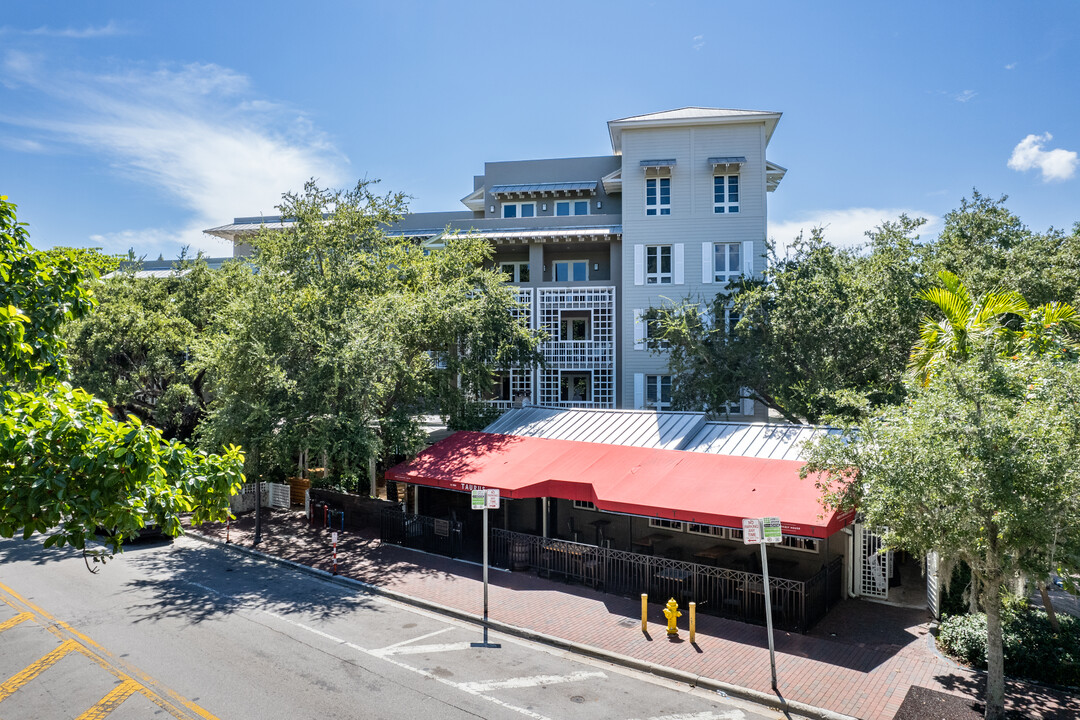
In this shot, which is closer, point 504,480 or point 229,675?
point 229,675

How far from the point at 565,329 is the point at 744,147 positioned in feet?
43.8

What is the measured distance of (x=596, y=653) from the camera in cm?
1254

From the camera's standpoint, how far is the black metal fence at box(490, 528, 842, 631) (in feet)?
45.4

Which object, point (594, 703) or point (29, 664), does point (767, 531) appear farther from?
point (29, 664)

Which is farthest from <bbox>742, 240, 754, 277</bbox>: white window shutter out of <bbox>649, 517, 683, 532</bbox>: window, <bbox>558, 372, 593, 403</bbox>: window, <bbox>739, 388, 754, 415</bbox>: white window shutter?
<bbox>649, 517, 683, 532</bbox>: window

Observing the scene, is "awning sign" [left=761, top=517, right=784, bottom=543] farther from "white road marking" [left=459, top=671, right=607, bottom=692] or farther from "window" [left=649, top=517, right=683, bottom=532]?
"window" [left=649, top=517, right=683, bottom=532]

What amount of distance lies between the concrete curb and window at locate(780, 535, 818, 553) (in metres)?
6.42

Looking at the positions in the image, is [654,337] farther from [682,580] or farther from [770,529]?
[770,529]

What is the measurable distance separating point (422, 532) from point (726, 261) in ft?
69.7

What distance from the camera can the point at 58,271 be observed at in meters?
8.84

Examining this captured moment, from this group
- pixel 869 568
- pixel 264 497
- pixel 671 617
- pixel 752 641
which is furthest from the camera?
pixel 264 497

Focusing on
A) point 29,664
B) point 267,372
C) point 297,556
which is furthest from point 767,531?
point 267,372

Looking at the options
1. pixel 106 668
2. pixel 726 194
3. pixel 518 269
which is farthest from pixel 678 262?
pixel 106 668

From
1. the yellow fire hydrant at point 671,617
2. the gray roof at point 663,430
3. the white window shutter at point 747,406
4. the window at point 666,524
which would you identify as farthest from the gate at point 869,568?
the white window shutter at point 747,406
